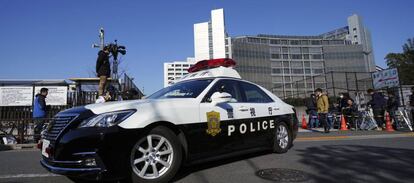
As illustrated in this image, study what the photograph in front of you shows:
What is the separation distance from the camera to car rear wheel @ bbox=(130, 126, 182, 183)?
11.6ft

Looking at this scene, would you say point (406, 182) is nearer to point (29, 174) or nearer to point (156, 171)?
point (156, 171)

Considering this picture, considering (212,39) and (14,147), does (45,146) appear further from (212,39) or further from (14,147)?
(212,39)

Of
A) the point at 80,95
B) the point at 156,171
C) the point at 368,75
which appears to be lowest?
the point at 156,171

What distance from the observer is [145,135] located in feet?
11.8

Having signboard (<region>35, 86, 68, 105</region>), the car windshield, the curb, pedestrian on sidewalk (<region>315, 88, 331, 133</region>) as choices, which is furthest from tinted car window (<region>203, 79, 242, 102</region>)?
signboard (<region>35, 86, 68, 105</region>)

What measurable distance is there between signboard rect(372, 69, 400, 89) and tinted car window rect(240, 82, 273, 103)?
1512 cm

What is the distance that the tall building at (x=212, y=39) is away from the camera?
97.6m

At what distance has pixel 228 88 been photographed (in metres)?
5.23

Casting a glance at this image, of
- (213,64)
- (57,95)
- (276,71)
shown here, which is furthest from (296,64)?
(213,64)

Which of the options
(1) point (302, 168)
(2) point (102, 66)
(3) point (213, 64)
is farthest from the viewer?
(2) point (102, 66)

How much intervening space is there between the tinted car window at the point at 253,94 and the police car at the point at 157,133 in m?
0.05

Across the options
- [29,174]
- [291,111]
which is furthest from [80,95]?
[291,111]

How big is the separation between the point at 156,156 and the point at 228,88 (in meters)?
2.00

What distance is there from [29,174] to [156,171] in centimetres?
226
